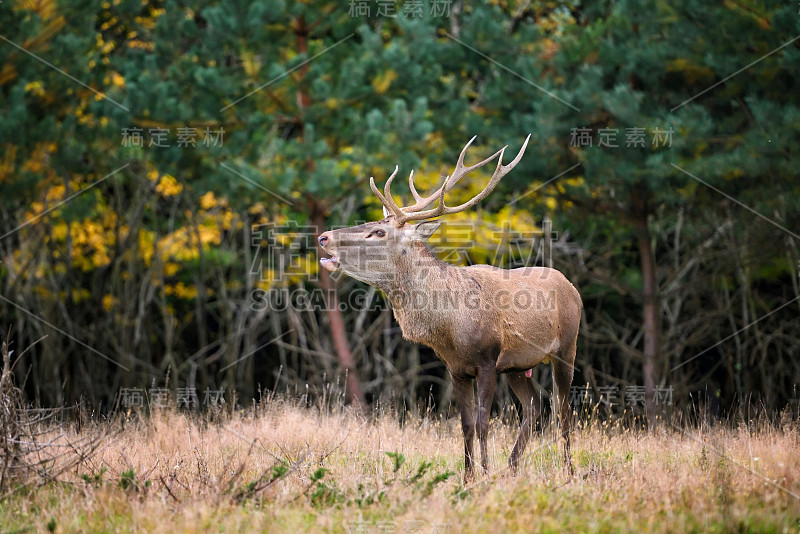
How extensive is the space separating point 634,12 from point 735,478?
799 cm

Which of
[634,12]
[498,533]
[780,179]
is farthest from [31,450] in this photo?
[634,12]

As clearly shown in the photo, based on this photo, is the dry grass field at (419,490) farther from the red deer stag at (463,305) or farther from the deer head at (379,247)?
the deer head at (379,247)

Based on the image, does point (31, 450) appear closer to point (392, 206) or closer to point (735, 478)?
point (392, 206)

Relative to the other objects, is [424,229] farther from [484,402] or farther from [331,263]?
[484,402]

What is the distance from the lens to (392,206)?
→ 6.90 meters

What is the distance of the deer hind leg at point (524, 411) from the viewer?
6607mm

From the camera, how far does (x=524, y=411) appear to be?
6992mm

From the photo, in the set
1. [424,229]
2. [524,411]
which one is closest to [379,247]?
[424,229]

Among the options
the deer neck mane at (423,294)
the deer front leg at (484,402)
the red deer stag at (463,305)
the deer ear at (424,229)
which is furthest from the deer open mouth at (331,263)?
the deer front leg at (484,402)

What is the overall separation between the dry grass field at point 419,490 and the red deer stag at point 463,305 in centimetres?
54

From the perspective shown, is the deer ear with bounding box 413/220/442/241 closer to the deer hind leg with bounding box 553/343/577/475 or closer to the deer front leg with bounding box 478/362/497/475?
the deer front leg with bounding box 478/362/497/475

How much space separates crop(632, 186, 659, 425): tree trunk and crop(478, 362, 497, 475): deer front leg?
685 centimetres

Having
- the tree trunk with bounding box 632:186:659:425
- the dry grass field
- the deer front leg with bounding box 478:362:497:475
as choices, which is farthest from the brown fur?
the tree trunk with bounding box 632:186:659:425

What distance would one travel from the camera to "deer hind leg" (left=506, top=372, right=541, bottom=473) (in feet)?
21.7
